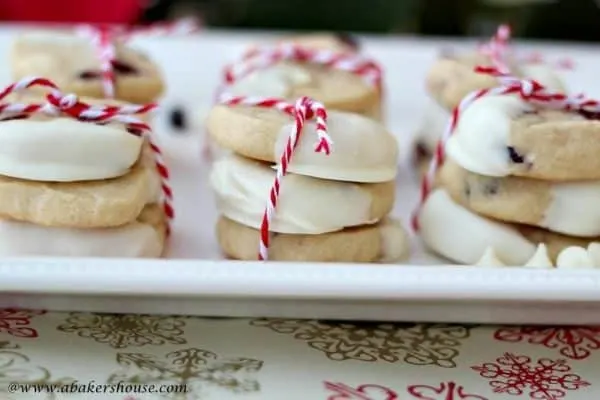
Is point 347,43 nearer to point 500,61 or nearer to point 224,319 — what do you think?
point 500,61

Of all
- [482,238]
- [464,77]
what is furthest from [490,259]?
[464,77]

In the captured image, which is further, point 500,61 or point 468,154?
point 500,61

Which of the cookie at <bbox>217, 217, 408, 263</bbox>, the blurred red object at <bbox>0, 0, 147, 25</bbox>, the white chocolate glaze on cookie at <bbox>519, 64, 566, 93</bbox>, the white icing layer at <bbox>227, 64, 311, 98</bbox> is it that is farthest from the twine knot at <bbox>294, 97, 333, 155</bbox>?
the blurred red object at <bbox>0, 0, 147, 25</bbox>

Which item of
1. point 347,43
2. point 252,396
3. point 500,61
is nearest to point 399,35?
point 347,43

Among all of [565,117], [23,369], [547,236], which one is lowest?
[23,369]

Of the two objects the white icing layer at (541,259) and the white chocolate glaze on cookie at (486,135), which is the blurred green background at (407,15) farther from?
the white icing layer at (541,259)

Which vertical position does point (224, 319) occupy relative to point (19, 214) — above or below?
below

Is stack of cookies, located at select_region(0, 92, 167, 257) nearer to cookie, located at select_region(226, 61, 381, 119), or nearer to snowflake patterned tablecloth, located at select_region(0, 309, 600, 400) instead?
snowflake patterned tablecloth, located at select_region(0, 309, 600, 400)
